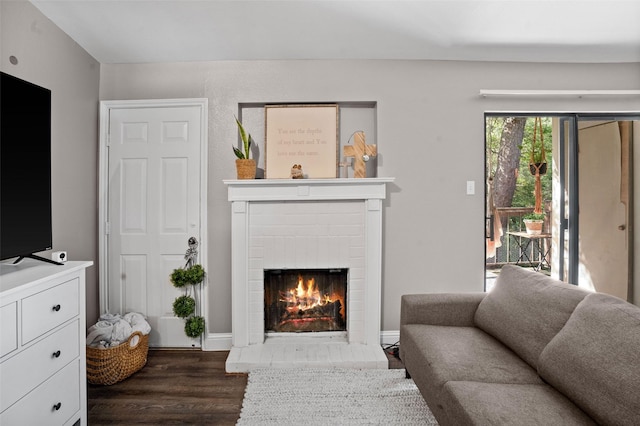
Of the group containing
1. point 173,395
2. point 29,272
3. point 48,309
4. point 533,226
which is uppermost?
point 533,226

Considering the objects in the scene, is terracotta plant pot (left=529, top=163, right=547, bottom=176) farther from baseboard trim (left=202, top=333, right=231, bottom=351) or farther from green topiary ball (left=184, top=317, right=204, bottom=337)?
green topiary ball (left=184, top=317, right=204, bottom=337)

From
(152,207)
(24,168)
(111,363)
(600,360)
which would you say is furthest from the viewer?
(152,207)

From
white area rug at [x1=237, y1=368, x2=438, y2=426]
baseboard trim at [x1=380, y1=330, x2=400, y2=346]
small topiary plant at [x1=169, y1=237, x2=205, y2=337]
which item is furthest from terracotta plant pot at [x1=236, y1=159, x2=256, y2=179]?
baseboard trim at [x1=380, y1=330, x2=400, y2=346]

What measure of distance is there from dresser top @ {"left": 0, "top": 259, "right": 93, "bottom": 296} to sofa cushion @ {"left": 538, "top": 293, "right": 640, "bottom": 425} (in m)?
2.17

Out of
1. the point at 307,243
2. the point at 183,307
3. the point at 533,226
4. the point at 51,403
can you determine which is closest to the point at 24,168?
the point at 51,403

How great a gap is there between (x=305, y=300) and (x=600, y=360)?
7.10 feet

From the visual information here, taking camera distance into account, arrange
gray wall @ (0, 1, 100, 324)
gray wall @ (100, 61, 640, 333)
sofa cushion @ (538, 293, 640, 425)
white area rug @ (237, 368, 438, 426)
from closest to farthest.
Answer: sofa cushion @ (538, 293, 640, 425), white area rug @ (237, 368, 438, 426), gray wall @ (0, 1, 100, 324), gray wall @ (100, 61, 640, 333)

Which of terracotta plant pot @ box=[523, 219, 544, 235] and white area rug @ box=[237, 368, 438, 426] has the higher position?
terracotta plant pot @ box=[523, 219, 544, 235]

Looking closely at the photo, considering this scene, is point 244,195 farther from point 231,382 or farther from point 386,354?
point 386,354

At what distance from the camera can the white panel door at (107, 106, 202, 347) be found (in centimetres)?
301

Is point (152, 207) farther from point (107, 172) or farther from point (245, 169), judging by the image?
point (245, 169)

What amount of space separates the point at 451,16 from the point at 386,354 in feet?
8.24

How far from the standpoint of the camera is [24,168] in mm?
1701

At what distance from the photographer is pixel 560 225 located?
321 cm
